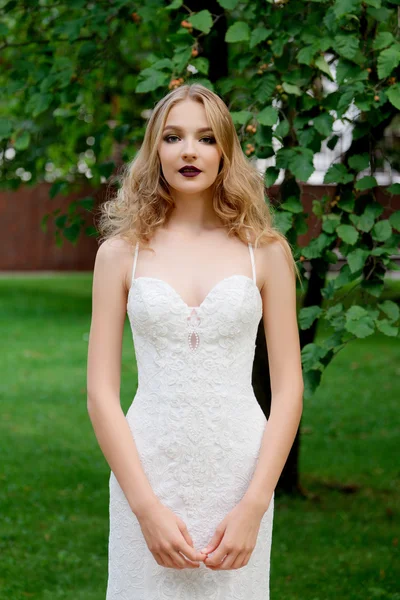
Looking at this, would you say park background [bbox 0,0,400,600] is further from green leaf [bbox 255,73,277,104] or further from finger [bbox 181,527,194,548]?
finger [bbox 181,527,194,548]

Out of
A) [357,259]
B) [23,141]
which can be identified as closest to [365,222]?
[357,259]

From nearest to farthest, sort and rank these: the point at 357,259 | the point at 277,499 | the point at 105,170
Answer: the point at 357,259
the point at 105,170
the point at 277,499

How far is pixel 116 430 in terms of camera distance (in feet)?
7.76

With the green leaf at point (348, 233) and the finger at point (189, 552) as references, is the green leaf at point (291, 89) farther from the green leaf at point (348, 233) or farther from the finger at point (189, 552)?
the finger at point (189, 552)

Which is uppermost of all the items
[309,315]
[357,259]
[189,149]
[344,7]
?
[344,7]

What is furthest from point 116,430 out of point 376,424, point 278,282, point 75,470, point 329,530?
point 376,424

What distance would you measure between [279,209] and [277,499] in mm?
2580

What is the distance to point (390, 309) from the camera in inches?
145

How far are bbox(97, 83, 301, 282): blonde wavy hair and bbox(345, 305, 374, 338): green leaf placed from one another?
1.01m

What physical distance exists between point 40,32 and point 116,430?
478 cm

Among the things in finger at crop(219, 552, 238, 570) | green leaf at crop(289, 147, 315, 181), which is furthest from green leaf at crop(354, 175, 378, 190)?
finger at crop(219, 552, 238, 570)

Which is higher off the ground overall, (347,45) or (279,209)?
(347,45)

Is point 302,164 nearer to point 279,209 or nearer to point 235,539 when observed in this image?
point 279,209

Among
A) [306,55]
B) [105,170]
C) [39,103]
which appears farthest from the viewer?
[105,170]
